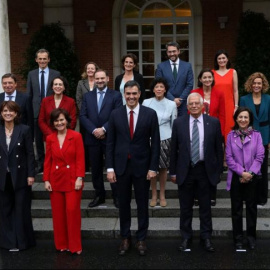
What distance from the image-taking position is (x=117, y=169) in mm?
5863

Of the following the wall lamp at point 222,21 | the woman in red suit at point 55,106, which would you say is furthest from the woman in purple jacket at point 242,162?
the wall lamp at point 222,21

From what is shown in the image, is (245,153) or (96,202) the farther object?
(96,202)

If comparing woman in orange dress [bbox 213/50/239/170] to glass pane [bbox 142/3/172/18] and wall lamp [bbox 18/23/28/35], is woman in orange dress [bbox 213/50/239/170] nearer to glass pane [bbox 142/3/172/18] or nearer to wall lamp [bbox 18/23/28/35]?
glass pane [bbox 142/3/172/18]

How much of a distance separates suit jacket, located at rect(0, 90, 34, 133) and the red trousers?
5.30ft

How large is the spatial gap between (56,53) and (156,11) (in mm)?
3220

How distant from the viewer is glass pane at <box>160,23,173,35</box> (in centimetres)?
1348

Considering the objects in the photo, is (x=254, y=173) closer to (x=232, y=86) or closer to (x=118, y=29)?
(x=232, y=86)

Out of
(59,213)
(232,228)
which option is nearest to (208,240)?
(232,228)

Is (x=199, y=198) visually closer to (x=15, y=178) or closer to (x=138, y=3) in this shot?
(x=15, y=178)

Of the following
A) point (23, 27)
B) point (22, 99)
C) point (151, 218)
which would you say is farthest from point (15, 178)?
point (23, 27)

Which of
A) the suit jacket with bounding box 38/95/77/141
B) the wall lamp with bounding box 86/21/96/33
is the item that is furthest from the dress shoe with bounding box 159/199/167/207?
the wall lamp with bounding box 86/21/96/33

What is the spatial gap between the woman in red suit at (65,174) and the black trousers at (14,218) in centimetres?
45

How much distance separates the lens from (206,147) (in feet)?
19.1

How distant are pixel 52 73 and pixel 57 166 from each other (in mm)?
2356
